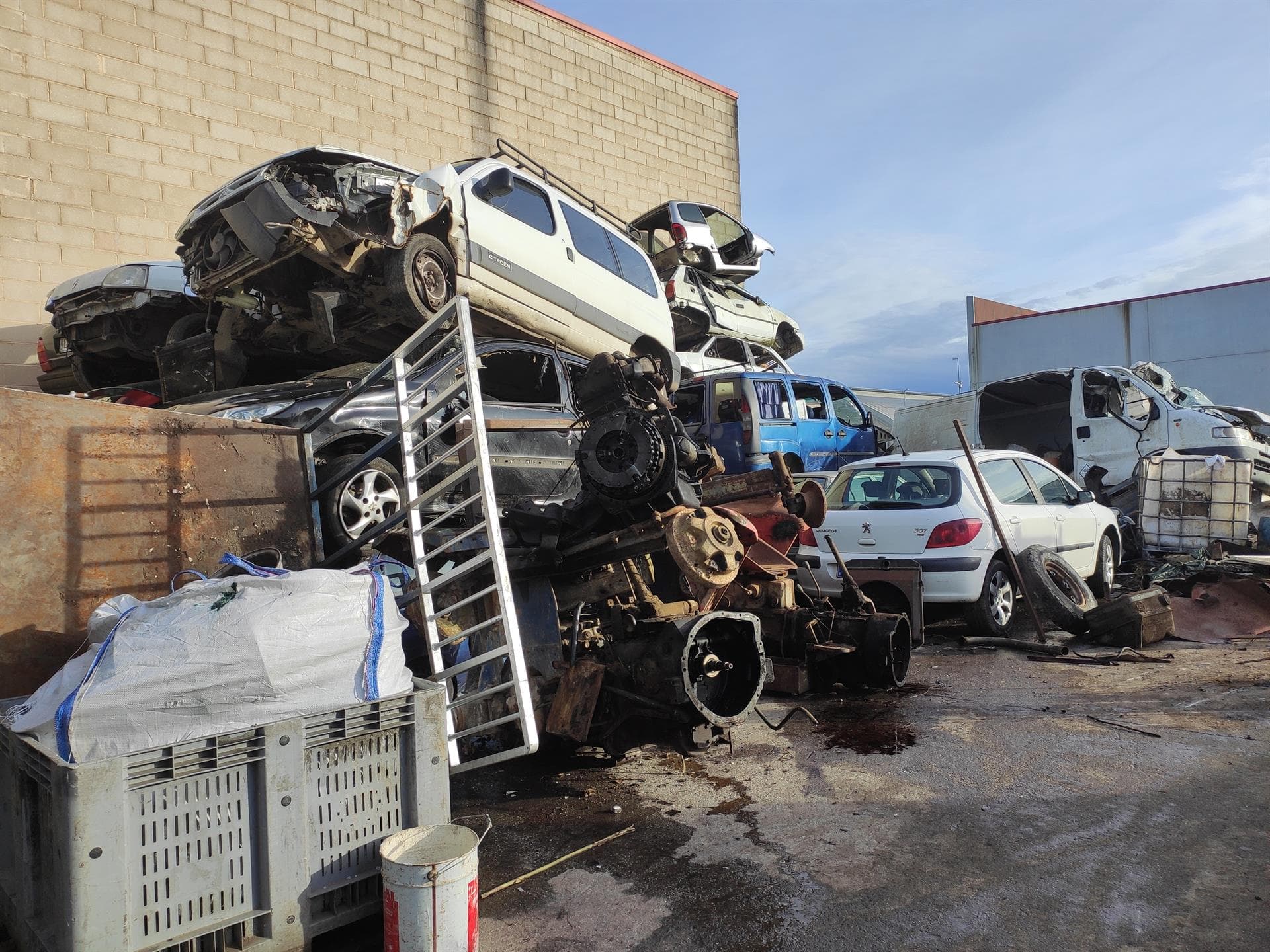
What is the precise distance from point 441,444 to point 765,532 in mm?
2255

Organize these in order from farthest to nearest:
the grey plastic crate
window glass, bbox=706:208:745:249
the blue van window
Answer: window glass, bbox=706:208:745:249 → the blue van window → the grey plastic crate

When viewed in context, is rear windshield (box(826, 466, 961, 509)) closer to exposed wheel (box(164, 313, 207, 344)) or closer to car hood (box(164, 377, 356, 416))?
car hood (box(164, 377, 356, 416))

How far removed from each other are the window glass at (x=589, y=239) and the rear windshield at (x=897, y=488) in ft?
11.1

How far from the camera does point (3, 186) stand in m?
9.10

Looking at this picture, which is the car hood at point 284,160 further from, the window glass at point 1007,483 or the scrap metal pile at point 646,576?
the window glass at point 1007,483

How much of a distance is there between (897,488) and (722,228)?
816 cm

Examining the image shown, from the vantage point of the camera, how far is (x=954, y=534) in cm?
671

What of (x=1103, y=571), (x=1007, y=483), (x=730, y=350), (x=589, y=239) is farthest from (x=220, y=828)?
(x=730, y=350)

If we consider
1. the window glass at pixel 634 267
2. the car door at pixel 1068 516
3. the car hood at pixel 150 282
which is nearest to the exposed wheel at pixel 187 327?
the car hood at pixel 150 282

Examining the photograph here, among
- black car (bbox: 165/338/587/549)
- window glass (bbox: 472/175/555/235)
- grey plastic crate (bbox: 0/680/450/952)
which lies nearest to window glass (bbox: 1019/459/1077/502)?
black car (bbox: 165/338/587/549)

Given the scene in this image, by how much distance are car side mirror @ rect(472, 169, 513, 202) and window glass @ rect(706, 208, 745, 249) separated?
6.84 meters

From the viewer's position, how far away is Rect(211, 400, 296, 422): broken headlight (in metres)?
5.11

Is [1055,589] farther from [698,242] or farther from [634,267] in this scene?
[698,242]

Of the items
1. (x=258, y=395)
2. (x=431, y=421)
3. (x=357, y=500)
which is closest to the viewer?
(x=357, y=500)
